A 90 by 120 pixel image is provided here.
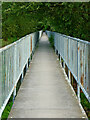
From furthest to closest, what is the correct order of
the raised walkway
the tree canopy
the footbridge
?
the tree canopy < the raised walkway < the footbridge

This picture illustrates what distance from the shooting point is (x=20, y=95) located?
6.95 m

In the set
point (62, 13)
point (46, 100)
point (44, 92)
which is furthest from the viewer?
point (62, 13)

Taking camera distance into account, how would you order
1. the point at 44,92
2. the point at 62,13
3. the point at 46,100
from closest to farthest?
1. the point at 46,100
2. the point at 44,92
3. the point at 62,13

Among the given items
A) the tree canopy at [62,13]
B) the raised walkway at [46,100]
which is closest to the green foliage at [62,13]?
the tree canopy at [62,13]

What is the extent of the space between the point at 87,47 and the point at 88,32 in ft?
35.8

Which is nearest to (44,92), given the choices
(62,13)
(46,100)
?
(46,100)

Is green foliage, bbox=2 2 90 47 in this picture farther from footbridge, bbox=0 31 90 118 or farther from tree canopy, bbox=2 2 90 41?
footbridge, bbox=0 31 90 118

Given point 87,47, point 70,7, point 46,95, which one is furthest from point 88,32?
point 87,47

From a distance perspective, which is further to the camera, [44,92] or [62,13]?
[62,13]

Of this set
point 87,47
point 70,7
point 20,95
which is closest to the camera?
point 87,47

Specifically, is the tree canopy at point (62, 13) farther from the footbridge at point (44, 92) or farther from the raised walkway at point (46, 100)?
the footbridge at point (44, 92)

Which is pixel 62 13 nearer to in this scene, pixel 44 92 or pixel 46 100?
pixel 44 92

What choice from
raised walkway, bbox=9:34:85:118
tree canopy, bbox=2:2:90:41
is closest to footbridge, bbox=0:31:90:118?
raised walkway, bbox=9:34:85:118

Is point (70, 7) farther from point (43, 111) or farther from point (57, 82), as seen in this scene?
point (43, 111)
